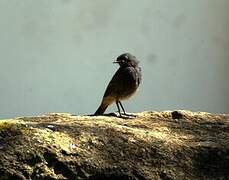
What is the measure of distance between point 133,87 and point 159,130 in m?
1.41

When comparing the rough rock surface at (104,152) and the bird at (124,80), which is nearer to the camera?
the rough rock surface at (104,152)

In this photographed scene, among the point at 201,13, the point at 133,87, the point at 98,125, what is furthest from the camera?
the point at 201,13

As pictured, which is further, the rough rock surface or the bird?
the bird

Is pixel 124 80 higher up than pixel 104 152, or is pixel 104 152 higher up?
pixel 124 80

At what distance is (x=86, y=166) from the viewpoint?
132 inches

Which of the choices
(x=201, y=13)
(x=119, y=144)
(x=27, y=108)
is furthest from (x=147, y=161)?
(x=201, y=13)

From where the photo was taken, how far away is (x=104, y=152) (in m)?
3.48

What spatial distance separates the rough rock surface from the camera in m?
3.31

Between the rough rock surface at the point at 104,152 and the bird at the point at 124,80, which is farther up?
the bird at the point at 124,80

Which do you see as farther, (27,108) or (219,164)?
(27,108)

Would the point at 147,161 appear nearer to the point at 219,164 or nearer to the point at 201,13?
the point at 219,164

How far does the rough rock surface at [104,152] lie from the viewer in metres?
3.31

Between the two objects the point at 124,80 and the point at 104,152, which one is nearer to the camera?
the point at 104,152

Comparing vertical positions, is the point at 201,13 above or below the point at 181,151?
above
